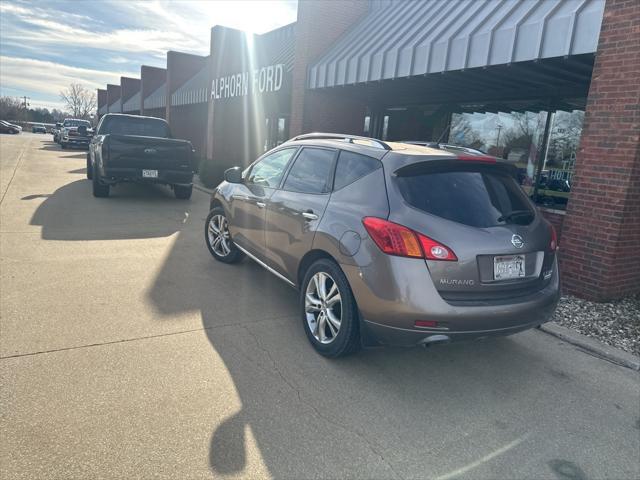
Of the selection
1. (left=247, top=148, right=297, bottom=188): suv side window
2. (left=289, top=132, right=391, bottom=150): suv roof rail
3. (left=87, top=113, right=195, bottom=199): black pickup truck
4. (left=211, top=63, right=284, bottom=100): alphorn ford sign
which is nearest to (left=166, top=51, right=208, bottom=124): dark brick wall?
(left=211, top=63, right=284, bottom=100): alphorn ford sign

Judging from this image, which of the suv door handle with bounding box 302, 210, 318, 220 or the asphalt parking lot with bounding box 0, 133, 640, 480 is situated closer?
the asphalt parking lot with bounding box 0, 133, 640, 480

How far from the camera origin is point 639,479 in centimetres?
269

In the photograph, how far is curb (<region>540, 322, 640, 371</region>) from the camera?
415 centimetres

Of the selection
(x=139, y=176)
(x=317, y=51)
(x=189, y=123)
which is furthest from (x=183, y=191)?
(x=189, y=123)

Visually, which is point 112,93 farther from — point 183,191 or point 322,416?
point 322,416

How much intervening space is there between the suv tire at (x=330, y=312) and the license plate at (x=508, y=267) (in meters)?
1.04

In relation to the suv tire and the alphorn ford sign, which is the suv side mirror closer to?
the suv tire

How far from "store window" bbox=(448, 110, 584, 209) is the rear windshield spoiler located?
15.9ft

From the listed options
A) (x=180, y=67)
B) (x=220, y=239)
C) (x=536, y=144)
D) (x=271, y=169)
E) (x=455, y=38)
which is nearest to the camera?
(x=271, y=169)

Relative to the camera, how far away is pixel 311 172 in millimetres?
4395

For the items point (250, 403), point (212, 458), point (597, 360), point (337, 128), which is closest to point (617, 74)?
point (597, 360)

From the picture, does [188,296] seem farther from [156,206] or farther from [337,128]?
[337,128]

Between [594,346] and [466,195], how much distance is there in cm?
218

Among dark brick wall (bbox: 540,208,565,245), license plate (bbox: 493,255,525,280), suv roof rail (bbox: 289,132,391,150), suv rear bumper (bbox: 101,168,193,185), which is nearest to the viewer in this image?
license plate (bbox: 493,255,525,280)
